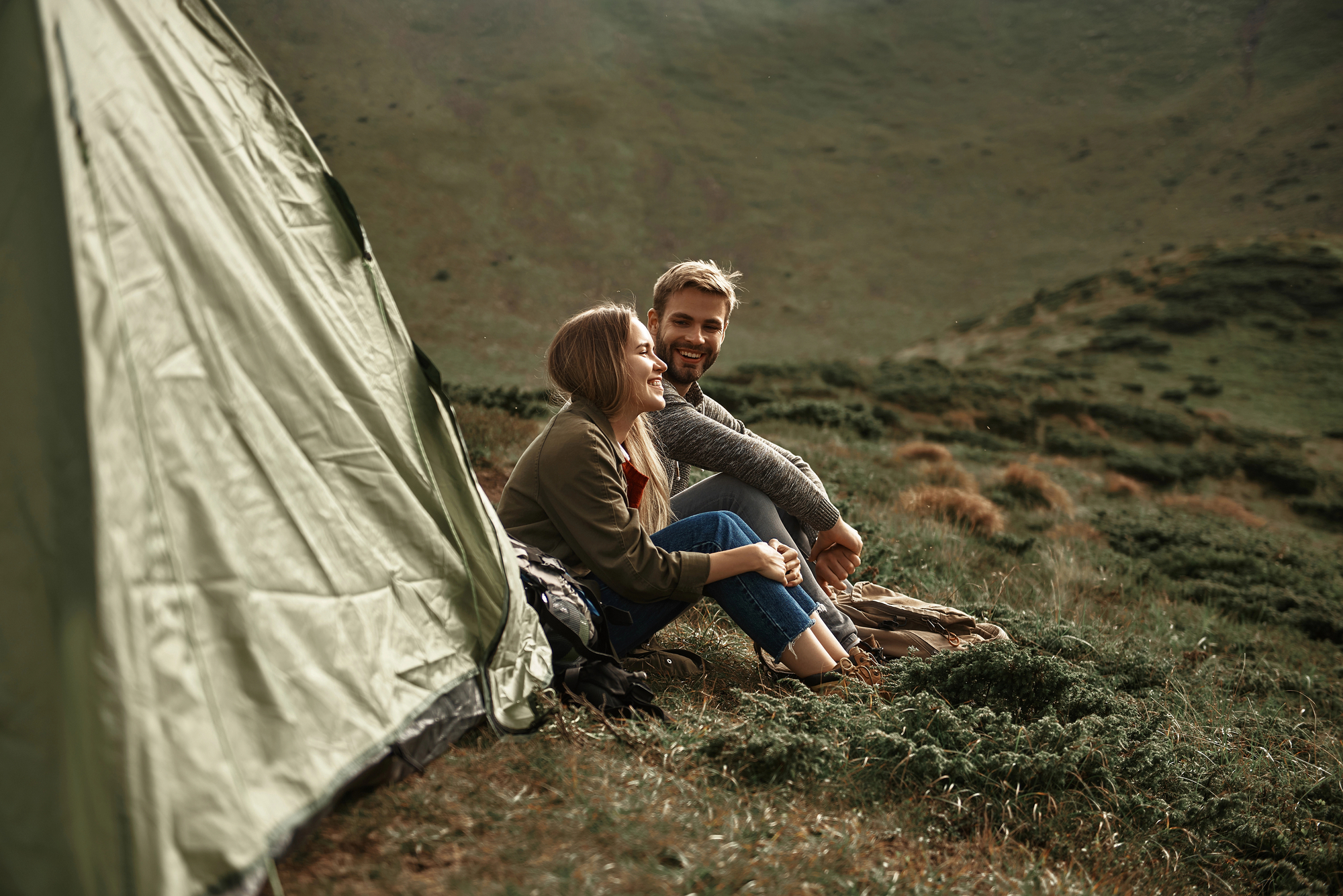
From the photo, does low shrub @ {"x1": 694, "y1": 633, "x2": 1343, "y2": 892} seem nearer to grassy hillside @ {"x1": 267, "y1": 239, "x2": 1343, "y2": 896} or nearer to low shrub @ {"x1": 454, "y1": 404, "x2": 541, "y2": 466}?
grassy hillside @ {"x1": 267, "y1": 239, "x2": 1343, "y2": 896}

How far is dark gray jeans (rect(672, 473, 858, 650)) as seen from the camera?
3.64m

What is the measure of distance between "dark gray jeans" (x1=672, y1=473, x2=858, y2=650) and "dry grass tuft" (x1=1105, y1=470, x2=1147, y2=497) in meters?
11.0

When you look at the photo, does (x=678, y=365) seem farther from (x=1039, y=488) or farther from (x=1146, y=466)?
(x=1146, y=466)

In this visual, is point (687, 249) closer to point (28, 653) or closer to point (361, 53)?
point (361, 53)

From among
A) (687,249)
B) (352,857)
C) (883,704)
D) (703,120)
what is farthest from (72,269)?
(703,120)

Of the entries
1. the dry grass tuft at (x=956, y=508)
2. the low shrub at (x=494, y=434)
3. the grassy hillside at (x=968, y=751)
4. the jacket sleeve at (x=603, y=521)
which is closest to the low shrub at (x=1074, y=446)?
the grassy hillside at (x=968, y=751)

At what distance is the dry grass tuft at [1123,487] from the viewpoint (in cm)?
1305

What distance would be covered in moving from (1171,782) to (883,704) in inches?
43.9

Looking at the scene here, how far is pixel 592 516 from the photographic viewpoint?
2.90 m

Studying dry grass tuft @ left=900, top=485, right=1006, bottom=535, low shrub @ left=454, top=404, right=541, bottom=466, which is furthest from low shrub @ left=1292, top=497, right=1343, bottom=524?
low shrub @ left=454, top=404, right=541, bottom=466

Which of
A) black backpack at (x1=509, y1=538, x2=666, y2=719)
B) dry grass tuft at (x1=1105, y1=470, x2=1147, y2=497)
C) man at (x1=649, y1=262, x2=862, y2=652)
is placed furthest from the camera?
dry grass tuft at (x1=1105, y1=470, x2=1147, y2=497)

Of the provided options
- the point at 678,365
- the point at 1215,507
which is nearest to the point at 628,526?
the point at 678,365

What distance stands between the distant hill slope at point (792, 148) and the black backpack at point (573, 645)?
2930 cm

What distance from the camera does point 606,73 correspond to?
55.9 m
